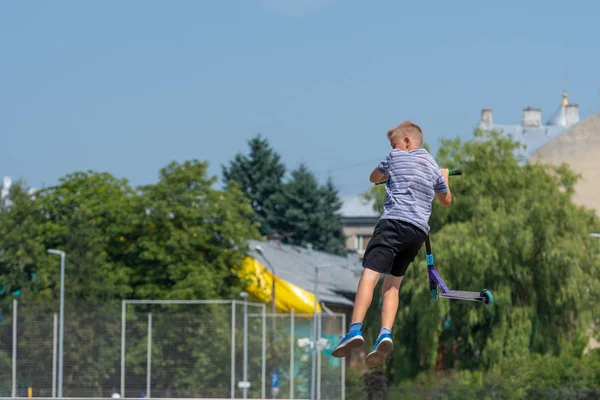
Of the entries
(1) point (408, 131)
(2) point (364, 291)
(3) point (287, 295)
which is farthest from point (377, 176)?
(3) point (287, 295)

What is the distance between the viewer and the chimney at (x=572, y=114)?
10126 cm

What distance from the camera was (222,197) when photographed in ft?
177

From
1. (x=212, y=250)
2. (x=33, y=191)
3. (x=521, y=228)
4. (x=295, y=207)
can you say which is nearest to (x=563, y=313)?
(x=521, y=228)

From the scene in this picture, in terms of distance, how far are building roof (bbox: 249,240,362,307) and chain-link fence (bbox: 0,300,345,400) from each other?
1864 centimetres

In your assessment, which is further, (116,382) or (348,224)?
(348,224)

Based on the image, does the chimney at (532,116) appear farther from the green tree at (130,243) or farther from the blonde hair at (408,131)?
the blonde hair at (408,131)

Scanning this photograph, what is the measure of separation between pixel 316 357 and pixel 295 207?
48.3 m

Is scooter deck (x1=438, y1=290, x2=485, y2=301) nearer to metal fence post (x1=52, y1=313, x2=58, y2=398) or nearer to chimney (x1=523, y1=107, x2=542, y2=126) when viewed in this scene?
metal fence post (x1=52, y1=313, x2=58, y2=398)

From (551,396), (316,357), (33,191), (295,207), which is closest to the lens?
(551,396)

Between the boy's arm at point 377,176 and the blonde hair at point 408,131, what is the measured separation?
31 centimetres

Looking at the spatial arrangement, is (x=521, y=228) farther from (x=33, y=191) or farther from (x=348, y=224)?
(x=348, y=224)

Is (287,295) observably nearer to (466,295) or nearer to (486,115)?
(486,115)

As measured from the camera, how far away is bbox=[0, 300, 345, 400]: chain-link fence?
40031mm

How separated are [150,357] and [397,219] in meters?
32.2
